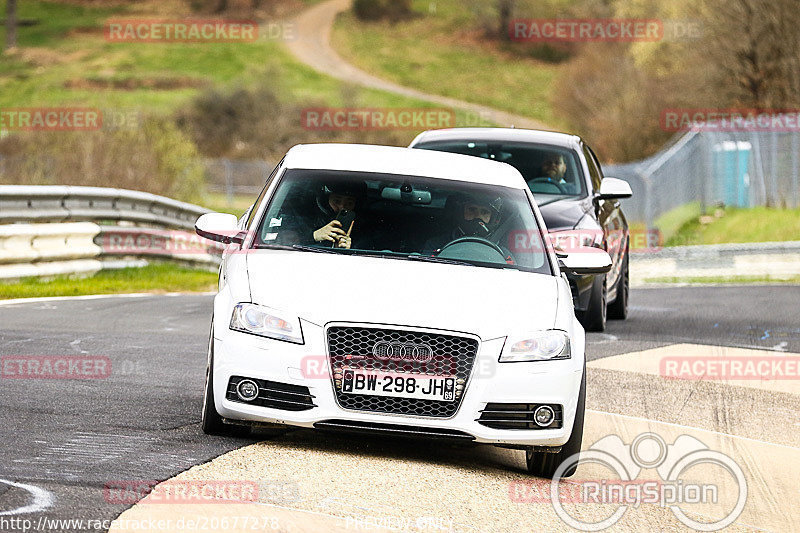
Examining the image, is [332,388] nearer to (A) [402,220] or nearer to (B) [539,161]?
(A) [402,220]

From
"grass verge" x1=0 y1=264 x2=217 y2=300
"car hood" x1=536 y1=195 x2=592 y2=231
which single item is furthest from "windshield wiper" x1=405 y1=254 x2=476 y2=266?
"grass verge" x1=0 y1=264 x2=217 y2=300

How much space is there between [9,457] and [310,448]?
4.97 feet

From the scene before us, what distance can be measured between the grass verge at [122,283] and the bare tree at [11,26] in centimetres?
9885

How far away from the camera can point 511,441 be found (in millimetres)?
7008

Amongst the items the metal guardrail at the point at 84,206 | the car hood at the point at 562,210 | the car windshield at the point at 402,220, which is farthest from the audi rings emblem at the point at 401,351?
the metal guardrail at the point at 84,206

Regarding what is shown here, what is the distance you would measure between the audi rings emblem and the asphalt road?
3.03ft

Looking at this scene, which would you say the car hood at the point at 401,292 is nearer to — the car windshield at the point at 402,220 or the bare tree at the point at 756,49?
the car windshield at the point at 402,220

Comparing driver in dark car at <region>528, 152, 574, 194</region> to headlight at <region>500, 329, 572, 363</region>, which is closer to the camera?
headlight at <region>500, 329, 572, 363</region>

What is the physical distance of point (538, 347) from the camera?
7043 millimetres

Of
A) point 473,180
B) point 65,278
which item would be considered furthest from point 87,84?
point 473,180

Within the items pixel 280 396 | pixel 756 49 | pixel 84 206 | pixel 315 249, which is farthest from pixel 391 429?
pixel 756 49

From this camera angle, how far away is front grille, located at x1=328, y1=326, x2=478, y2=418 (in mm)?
6832

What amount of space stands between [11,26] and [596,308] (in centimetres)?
10980

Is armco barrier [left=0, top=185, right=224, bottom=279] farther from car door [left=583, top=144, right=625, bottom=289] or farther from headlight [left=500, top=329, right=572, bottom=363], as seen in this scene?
headlight [left=500, top=329, right=572, bottom=363]
